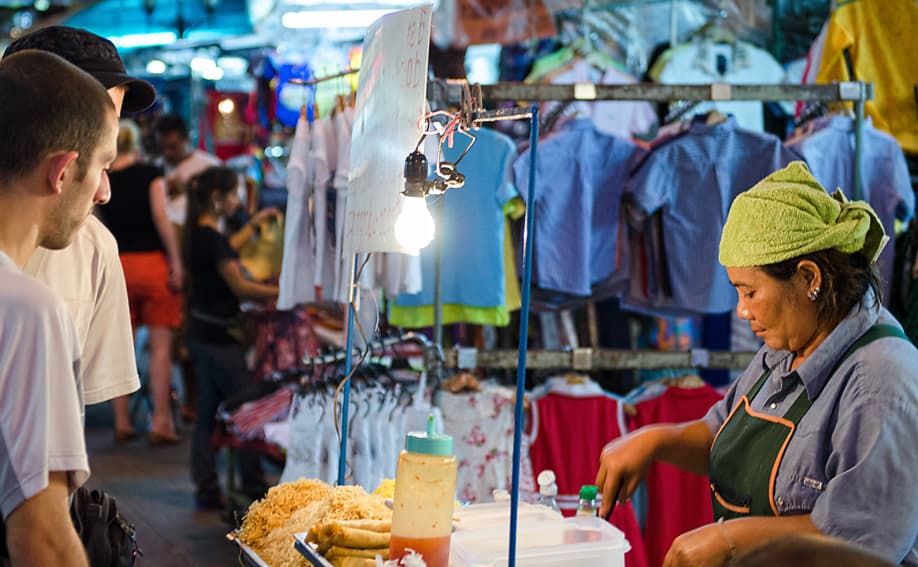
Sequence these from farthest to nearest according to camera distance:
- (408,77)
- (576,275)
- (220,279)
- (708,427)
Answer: (220,279) → (576,275) → (708,427) → (408,77)

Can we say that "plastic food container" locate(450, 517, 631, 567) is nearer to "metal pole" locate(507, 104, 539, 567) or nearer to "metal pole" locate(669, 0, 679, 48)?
"metal pole" locate(507, 104, 539, 567)

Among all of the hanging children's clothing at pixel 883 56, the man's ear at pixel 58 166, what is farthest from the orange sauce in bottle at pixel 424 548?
the hanging children's clothing at pixel 883 56

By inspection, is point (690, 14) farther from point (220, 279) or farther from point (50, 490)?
point (50, 490)

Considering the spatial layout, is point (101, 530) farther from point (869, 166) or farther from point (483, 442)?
point (869, 166)

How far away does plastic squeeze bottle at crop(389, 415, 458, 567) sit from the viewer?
6.03ft

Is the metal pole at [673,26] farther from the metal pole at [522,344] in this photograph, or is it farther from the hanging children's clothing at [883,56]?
the metal pole at [522,344]

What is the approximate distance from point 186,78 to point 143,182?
433 centimetres

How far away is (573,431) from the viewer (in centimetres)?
467

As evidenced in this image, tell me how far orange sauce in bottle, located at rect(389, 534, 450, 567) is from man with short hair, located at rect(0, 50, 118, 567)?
1.77ft

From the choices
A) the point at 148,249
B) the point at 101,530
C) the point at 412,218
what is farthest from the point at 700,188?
the point at 148,249

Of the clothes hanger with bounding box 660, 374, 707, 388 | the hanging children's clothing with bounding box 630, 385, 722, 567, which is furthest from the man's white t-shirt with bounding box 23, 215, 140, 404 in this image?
the clothes hanger with bounding box 660, 374, 707, 388

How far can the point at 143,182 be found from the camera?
7.75 meters

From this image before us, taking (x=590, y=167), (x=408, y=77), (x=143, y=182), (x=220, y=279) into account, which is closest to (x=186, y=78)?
(x=143, y=182)

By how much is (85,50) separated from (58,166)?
30.0 inches
